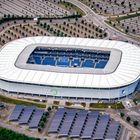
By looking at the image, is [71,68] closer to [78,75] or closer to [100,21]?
[78,75]

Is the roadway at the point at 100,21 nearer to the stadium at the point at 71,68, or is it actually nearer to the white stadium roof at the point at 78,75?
the stadium at the point at 71,68

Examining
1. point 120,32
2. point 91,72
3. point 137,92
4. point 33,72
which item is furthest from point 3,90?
point 120,32

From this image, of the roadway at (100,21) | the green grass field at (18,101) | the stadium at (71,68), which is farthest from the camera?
the roadway at (100,21)

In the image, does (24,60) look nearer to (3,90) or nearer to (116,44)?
(3,90)

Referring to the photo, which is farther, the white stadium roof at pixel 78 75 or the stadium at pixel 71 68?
the stadium at pixel 71 68

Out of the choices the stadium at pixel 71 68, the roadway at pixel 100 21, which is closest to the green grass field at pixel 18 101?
the stadium at pixel 71 68

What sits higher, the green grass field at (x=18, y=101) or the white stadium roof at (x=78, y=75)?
the white stadium roof at (x=78, y=75)
